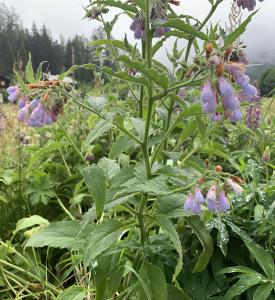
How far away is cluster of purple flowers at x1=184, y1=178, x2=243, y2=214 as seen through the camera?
62.2 inches

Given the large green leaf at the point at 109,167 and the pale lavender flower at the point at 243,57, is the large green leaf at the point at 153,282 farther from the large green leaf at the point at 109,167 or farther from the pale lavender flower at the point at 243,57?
the pale lavender flower at the point at 243,57

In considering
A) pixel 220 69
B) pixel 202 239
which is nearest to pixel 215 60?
pixel 220 69

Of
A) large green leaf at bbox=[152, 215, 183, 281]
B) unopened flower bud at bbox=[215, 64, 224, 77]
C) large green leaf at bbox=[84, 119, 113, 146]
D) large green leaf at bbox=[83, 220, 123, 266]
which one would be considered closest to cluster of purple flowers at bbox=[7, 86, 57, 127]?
large green leaf at bbox=[84, 119, 113, 146]

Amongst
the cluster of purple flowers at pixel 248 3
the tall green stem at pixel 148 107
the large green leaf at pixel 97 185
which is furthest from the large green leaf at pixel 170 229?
the cluster of purple flowers at pixel 248 3

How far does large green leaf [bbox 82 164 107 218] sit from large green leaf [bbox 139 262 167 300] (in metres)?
0.35

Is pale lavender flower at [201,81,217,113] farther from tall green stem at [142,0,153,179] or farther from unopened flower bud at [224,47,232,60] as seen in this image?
tall green stem at [142,0,153,179]

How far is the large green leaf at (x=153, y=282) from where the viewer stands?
171 centimetres

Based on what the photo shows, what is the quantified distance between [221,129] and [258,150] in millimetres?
357

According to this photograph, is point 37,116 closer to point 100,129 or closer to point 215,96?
point 100,129

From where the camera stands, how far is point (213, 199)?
5.18 ft

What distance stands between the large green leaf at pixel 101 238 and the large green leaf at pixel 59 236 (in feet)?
0.66

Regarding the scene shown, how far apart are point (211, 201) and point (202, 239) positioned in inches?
10.5

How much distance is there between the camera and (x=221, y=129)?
147 inches

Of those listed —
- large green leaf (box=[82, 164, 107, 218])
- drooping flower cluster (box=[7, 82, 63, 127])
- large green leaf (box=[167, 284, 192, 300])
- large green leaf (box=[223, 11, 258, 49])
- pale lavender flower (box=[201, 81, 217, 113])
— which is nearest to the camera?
large green leaf (box=[223, 11, 258, 49])
